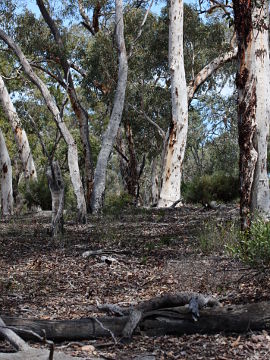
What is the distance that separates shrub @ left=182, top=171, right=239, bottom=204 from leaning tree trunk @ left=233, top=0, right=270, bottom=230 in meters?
10.2

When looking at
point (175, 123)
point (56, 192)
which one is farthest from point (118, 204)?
point (56, 192)

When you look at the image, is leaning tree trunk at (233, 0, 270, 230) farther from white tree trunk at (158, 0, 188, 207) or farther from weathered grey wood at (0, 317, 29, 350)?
white tree trunk at (158, 0, 188, 207)

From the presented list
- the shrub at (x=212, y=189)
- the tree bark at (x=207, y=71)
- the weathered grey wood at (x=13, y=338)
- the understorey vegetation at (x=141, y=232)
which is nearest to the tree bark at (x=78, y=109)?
the understorey vegetation at (x=141, y=232)

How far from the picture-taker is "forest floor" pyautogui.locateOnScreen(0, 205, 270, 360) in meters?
4.04

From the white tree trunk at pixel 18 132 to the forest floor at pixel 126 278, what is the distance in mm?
8892

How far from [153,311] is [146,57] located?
65.4 feet

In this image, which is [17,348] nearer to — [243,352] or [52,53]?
[243,352]

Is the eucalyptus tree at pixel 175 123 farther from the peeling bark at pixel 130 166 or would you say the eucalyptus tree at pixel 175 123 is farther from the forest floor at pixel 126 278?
the peeling bark at pixel 130 166

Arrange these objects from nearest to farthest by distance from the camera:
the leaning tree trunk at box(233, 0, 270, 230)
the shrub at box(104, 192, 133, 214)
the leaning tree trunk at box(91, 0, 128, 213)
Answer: the leaning tree trunk at box(233, 0, 270, 230) → the shrub at box(104, 192, 133, 214) → the leaning tree trunk at box(91, 0, 128, 213)

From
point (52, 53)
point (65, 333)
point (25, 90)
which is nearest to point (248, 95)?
point (65, 333)

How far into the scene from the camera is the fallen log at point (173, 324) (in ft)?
13.7

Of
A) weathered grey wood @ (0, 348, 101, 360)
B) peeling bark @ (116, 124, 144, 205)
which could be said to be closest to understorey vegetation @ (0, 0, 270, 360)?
weathered grey wood @ (0, 348, 101, 360)

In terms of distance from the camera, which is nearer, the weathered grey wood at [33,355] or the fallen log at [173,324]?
the weathered grey wood at [33,355]

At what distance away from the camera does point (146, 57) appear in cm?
2339
